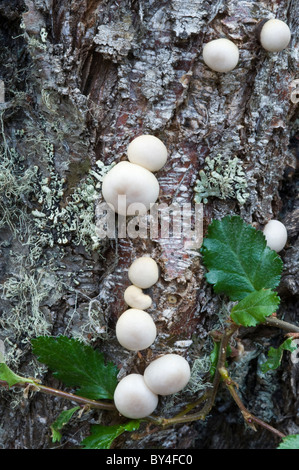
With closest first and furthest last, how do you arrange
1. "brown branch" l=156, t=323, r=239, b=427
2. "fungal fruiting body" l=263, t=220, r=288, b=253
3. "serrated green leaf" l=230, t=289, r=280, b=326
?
"serrated green leaf" l=230, t=289, r=280, b=326 < "brown branch" l=156, t=323, r=239, b=427 < "fungal fruiting body" l=263, t=220, r=288, b=253

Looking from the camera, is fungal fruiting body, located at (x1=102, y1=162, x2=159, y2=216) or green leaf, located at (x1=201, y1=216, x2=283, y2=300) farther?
green leaf, located at (x1=201, y1=216, x2=283, y2=300)

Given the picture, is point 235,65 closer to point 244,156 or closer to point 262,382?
point 244,156

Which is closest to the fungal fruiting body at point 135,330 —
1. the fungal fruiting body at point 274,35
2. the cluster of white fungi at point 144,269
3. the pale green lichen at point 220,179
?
the cluster of white fungi at point 144,269

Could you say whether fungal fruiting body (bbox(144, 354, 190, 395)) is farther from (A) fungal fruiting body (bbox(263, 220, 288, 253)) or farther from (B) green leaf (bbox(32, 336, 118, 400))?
(A) fungal fruiting body (bbox(263, 220, 288, 253))

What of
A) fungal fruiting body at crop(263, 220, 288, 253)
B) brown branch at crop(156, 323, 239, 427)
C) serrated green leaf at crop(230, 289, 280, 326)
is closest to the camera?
serrated green leaf at crop(230, 289, 280, 326)

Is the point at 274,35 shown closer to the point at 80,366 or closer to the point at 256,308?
the point at 256,308

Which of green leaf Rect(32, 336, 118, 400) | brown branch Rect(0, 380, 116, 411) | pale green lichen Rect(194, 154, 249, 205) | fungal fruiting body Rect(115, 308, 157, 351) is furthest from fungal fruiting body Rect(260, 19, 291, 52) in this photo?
brown branch Rect(0, 380, 116, 411)

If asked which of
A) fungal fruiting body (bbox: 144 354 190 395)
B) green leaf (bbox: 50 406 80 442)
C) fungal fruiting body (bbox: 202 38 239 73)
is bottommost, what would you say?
green leaf (bbox: 50 406 80 442)

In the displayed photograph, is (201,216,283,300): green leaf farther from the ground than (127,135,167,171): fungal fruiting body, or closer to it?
closer to it
